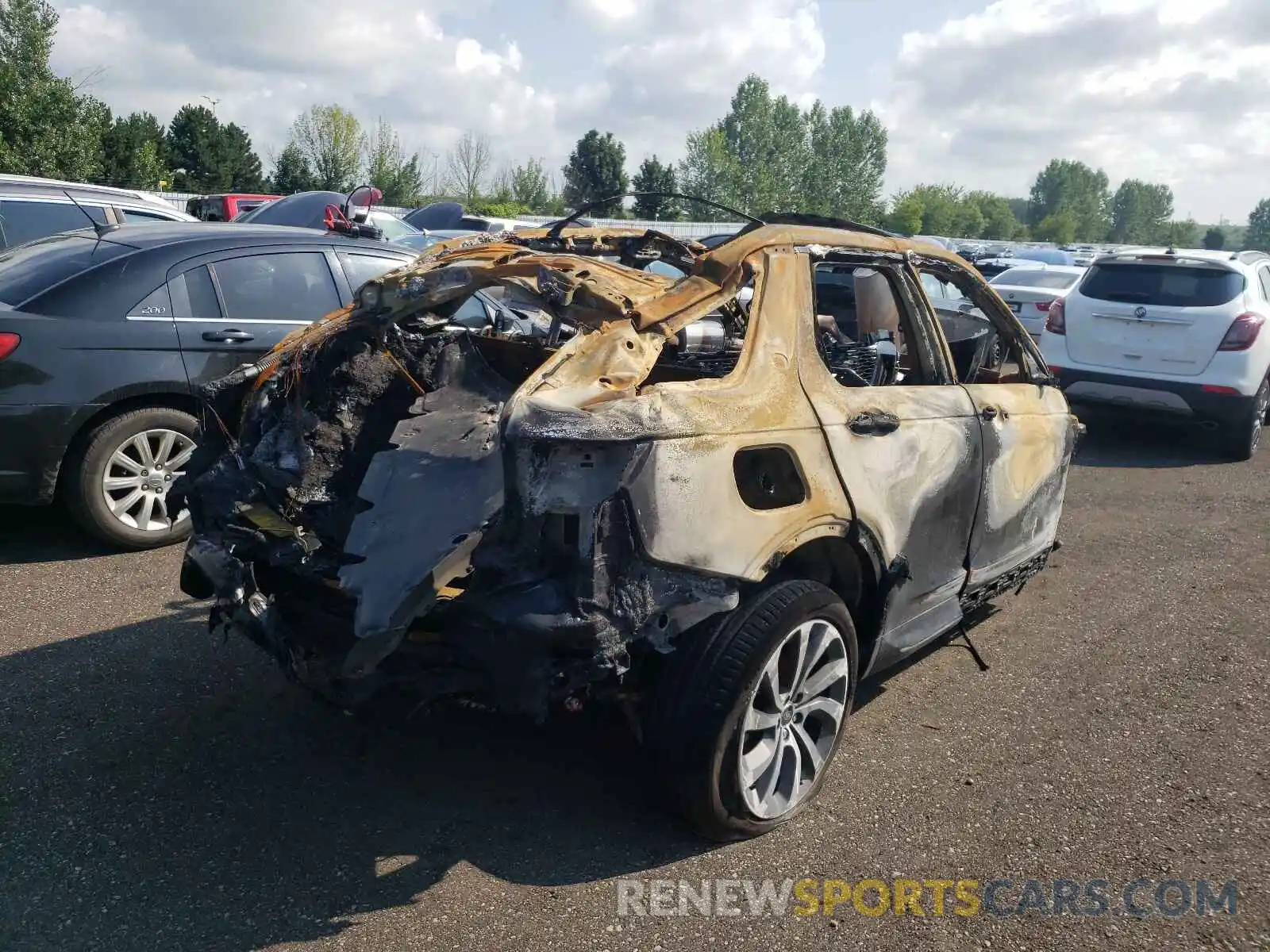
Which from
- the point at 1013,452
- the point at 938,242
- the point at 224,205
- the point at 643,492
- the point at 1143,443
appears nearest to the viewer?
the point at 643,492

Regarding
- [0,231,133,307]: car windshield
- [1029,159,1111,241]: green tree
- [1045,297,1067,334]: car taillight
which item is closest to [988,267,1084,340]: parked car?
[1045,297,1067,334]: car taillight

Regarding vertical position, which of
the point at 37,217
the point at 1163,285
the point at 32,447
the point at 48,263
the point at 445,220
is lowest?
the point at 32,447

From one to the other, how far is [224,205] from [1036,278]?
13.7m

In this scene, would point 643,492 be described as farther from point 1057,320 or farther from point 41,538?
point 1057,320

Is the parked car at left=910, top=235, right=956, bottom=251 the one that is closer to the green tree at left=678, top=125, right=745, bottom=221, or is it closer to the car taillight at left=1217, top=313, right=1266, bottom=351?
the car taillight at left=1217, top=313, right=1266, bottom=351

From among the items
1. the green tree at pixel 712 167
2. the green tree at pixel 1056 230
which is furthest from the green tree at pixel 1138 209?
the green tree at pixel 712 167

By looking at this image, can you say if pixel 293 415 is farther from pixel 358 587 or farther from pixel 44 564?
pixel 44 564

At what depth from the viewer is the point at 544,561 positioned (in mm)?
2609

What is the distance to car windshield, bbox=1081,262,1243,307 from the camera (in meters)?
8.81

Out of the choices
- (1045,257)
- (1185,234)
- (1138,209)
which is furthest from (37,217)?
(1138,209)

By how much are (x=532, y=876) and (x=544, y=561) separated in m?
0.98

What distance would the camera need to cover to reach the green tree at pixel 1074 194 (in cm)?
13000

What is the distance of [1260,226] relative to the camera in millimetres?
117375

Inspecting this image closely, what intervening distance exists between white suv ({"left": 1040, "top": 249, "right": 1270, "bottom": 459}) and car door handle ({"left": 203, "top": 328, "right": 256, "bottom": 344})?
22.9 feet
